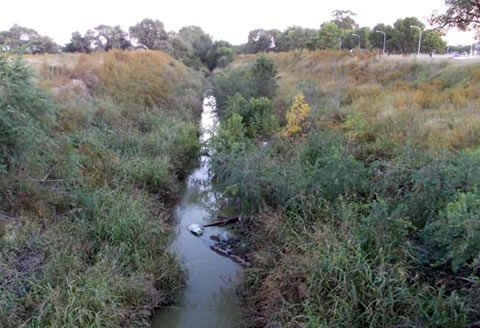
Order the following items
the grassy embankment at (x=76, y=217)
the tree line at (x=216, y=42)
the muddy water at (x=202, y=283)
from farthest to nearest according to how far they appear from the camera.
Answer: the tree line at (x=216, y=42), the muddy water at (x=202, y=283), the grassy embankment at (x=76, y=217)

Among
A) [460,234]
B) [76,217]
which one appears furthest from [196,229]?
[460,234]

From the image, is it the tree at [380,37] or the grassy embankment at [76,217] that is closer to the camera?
the grassy embankment at [76,217]

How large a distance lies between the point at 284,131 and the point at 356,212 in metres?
5.63

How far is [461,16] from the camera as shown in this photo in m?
18.7

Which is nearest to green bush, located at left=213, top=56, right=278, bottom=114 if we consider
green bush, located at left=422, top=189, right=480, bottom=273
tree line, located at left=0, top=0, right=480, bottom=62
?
green bush, located at left=422, top=189, right=480, bottom=273

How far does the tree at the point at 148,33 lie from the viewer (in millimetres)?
45763

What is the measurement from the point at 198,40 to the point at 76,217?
5384 cm

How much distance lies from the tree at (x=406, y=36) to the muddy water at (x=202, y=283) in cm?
4338

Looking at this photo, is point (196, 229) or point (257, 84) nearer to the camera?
point (196, 229)

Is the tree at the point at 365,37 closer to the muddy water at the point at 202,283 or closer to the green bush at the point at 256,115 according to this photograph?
the green bush at the point at 256,115

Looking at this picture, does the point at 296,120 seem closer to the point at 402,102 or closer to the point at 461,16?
the point at 402,102

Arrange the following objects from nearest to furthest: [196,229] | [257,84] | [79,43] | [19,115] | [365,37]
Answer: [19,115] < [196,229] < [257,84] < [79,43] < [365,37]

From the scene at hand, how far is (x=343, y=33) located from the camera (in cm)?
4978

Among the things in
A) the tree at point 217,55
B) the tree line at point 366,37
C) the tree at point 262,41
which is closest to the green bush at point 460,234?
the tree line at point 366,37
